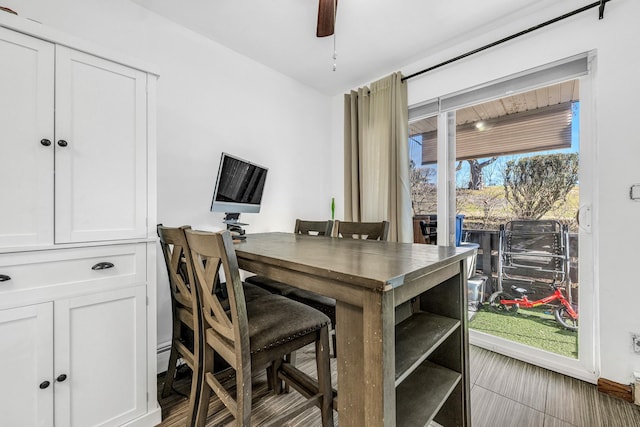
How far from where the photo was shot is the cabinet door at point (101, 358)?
118cm

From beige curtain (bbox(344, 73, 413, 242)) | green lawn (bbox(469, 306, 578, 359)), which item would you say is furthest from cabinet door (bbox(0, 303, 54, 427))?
green lawn (bbox(469, 306, 578, 359))

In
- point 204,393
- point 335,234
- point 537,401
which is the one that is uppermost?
point 335,234

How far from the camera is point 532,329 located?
7.14ft

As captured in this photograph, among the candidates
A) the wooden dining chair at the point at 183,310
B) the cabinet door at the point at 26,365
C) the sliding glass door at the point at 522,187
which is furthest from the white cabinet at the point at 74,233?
the sliding glass door at the point at 522,187

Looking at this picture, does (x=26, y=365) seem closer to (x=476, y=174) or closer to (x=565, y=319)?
(x=476, y=174)

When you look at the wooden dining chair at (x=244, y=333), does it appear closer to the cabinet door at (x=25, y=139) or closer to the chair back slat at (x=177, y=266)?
the chair back slat at (x=177, y=266)

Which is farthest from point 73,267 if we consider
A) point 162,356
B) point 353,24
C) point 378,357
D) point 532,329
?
point 532,329

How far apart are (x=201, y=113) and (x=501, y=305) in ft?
10.2

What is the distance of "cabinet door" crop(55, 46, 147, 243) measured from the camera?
119 centimetres

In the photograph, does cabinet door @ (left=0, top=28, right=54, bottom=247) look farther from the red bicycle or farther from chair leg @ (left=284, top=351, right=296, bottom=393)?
the red bicycle

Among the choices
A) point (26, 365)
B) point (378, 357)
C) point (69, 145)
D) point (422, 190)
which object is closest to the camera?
point (378, 357)

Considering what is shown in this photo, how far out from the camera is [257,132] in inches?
104

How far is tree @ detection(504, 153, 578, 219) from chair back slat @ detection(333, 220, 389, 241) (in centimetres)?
119

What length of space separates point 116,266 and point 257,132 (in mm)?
1740
